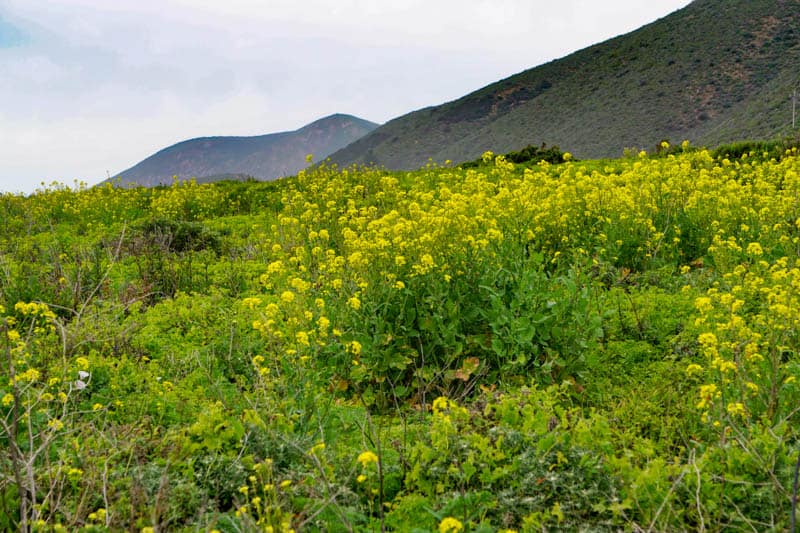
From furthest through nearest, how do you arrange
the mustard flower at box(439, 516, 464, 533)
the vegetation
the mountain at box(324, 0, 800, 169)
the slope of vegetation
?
the mountain at box(324, 0, 800, 169) → the vegetation → the slope of vegetation → the mustard flower at box(439, 516, 464, 533)

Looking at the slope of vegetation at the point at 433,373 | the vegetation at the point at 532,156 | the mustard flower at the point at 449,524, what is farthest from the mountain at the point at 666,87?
the mustard flower at the point at 449,524

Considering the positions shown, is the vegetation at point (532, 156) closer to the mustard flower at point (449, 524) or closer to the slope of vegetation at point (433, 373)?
the slope of vegetation at point (433, 373)

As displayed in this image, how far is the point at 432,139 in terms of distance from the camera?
77938mm

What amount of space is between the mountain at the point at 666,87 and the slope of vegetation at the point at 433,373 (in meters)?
36.9

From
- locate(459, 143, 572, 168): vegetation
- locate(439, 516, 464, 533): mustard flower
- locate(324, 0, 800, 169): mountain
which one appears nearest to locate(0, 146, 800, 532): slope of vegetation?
locate(439, 516, 464, 533): mustard flower

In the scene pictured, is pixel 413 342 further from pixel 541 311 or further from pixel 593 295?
pixel 593 295

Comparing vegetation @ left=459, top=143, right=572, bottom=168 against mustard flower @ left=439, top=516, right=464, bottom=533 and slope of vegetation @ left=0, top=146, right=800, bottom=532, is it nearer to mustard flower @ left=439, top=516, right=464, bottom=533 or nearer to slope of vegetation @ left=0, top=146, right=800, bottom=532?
slope of vegetation @ left=0, top=146, right=800, bottom=532

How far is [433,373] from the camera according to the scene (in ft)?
15.2

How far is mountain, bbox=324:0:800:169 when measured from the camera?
159 ft

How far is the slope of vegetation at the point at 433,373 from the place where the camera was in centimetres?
270

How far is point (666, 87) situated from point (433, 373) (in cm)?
5655

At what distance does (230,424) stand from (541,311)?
2.48 m

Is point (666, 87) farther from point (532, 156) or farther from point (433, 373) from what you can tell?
point (433, 373)

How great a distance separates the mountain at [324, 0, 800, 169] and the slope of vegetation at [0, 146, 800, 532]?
121ft
